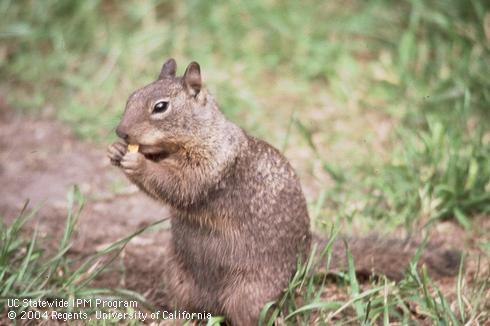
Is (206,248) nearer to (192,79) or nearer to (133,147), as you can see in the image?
(133,147)

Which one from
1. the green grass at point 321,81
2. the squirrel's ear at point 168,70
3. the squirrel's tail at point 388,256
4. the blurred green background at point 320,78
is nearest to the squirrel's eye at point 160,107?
the squirrel's ear at point 168,70

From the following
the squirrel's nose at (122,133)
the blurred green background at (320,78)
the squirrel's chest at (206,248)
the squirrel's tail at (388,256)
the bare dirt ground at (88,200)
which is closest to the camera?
the squirrel's nose at (122,133)

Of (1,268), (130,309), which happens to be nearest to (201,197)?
(130,309)

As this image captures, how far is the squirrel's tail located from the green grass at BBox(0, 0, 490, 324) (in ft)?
0.35

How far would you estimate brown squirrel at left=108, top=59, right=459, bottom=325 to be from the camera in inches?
141

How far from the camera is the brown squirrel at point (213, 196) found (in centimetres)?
359

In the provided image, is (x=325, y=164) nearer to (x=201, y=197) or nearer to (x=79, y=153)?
(x=201, y=197)

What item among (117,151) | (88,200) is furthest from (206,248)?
(88,200)

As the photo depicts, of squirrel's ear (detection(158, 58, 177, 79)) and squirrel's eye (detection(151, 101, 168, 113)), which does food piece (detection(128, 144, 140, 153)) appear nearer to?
squirrel's eye (detection(151, 101, 168, 113))

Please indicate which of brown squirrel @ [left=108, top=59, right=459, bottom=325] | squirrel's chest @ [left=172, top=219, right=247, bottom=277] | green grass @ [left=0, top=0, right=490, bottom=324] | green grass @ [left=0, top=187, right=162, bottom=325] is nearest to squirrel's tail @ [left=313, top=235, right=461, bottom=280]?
green grass @ [left=0, top=0, right=490, bottom=324]

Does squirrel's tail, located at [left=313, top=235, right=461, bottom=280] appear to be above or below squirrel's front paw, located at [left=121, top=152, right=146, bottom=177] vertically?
below

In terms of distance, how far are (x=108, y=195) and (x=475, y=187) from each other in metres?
2.70

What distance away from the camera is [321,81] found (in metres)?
6.95

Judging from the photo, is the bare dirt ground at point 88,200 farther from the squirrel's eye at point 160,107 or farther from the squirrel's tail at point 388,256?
the squirrel's eye at point 160,107
